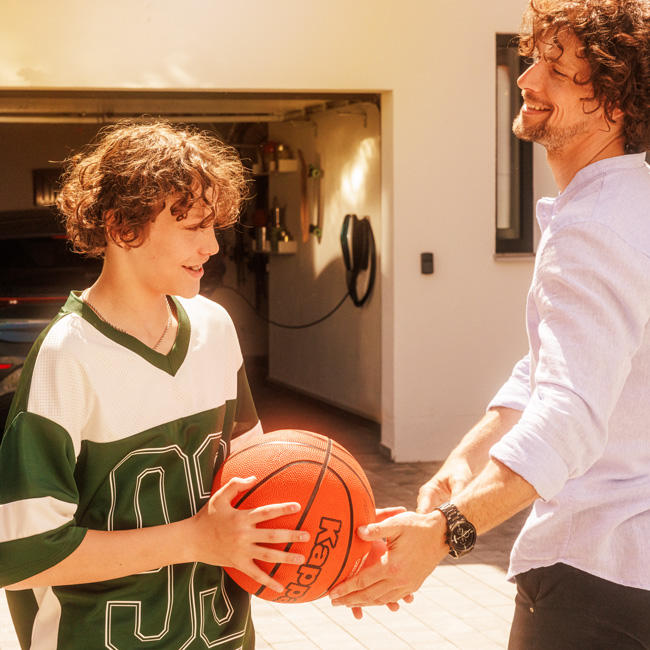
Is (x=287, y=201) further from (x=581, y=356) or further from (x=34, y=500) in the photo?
(x=34, y=500)

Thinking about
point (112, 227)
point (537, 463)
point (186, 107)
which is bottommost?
point (537, 463)

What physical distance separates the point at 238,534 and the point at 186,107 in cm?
802

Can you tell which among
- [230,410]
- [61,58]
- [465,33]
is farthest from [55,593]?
[465,33]

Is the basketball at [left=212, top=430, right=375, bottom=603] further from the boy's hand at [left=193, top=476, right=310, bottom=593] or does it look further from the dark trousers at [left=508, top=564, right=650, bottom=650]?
the dark trousers at [left=508, top=564, right=650, bottom=650]

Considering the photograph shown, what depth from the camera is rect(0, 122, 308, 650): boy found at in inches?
75.2

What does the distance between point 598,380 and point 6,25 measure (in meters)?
6.07

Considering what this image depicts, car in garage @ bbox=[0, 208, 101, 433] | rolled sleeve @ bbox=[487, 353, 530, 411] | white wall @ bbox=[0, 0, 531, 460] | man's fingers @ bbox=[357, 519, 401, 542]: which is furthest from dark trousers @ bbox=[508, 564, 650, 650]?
white wall @ bbox=[0, 0, 531, 460]

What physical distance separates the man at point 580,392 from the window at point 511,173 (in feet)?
18.4

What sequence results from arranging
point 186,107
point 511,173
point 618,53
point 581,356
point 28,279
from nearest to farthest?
point 581,356, point 618,53, point 28,279, point 511,173, point 186,107

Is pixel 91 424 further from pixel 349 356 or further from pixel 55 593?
pixel 349 356

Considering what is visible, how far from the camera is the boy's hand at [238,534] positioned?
1.94 meters

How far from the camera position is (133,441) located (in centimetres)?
203

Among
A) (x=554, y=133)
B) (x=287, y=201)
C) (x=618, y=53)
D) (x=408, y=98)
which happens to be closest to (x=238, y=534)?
(x=554, y=133)

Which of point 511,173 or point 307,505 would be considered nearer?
point 307,505
